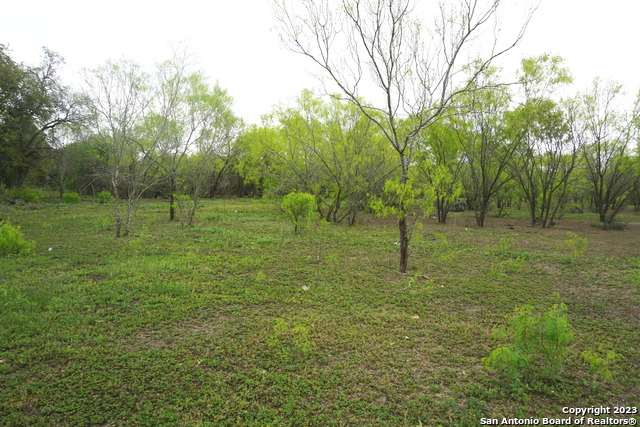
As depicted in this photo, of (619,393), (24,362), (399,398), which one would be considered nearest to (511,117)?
(619,393)

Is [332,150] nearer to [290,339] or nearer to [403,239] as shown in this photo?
[403,239]

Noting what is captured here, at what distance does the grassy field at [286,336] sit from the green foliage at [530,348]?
0.13 metres

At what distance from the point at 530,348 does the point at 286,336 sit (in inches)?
99.4

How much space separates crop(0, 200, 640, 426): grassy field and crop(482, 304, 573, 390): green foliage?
0.42ft

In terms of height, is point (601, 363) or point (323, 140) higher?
point (323, 140)

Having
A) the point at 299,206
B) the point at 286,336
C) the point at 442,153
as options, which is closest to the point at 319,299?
the point at 286,336

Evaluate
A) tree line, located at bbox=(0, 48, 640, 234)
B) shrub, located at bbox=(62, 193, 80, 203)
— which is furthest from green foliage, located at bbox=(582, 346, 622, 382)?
shrub, located at bbox=(62, 193, 80, 203)

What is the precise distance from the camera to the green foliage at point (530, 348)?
2.70 meters

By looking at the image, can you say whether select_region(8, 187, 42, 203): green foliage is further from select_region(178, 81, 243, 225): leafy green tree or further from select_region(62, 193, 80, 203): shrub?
select_region(178, 81, 243, 225): leafy green tree

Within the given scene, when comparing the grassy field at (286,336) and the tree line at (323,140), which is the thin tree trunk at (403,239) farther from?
the tree line at (323,140)

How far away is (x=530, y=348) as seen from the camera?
2959 millimetres

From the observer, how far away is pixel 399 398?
271 centimetres

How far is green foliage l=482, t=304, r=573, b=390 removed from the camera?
106 inches

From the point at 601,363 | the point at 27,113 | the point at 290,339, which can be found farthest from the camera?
the point at 27,113
